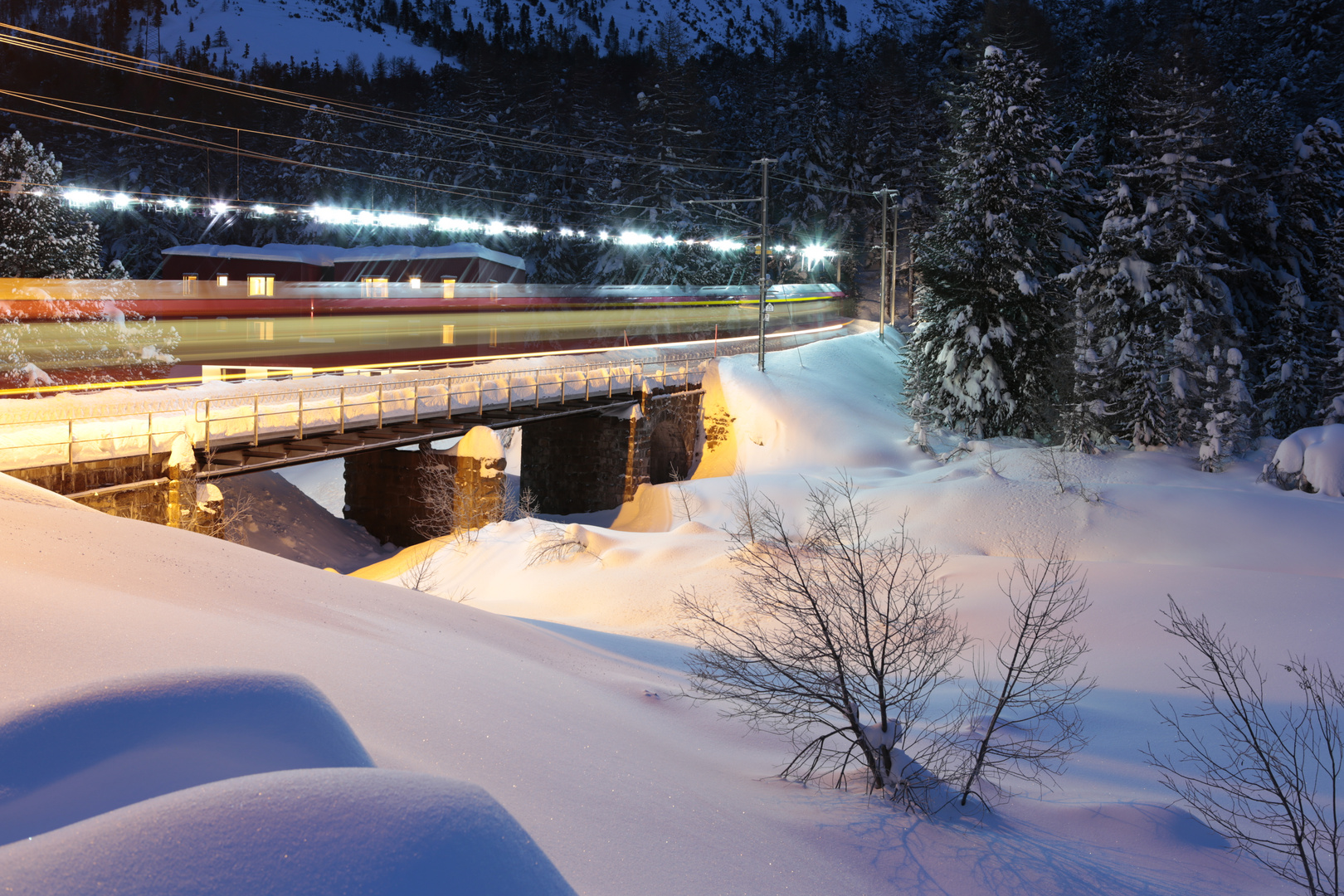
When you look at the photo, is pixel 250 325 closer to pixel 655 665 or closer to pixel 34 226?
pixel 34 226

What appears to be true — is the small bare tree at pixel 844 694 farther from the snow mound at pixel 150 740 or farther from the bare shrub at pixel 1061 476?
the bare shrub at pixel 1061 476

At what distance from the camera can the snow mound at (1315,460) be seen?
19.7m

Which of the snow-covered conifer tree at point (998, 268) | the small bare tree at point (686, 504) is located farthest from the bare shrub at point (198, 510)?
the snow-covered conifer tree at point (998, 268)

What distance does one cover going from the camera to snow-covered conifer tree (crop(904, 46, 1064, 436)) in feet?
101

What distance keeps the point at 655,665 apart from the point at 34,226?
33.2 m

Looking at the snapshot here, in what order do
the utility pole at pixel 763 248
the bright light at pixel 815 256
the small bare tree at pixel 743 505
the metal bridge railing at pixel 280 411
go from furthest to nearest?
the bright light at pixel 815 256, the utility pole at pixel 763 248, the small bare tree at pixel 743 505, the metal bridge railing at pixel 280 411

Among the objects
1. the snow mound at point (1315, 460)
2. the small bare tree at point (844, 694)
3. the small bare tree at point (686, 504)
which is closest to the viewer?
the small bare tree at point (844, 694)

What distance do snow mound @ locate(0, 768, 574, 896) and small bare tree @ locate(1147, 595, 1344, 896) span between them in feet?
15.8

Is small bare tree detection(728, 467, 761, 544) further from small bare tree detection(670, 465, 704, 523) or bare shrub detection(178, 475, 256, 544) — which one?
bare shrub detection(178, 475, 256, 544)

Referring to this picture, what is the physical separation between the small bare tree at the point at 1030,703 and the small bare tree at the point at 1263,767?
95 cm

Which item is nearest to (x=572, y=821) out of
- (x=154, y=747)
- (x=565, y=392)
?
(x=154, y=747)

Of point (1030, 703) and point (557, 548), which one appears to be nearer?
point (1030, 703)

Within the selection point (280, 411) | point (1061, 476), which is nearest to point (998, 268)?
point (1061, 476)

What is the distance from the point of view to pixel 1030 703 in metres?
7.59
